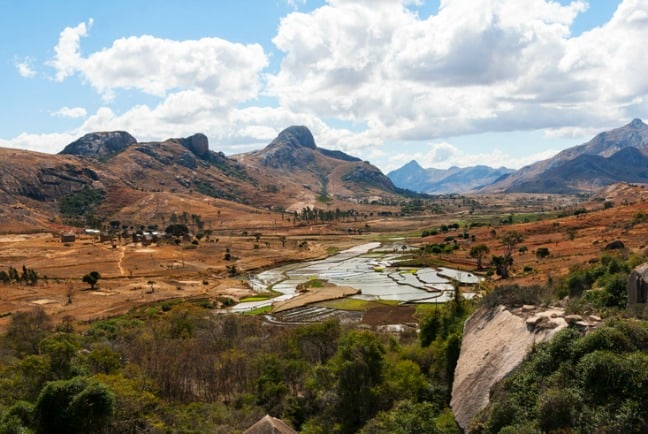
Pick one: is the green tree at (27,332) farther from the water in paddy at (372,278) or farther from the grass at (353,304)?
the grass at (353,304)

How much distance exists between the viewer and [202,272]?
11700cm

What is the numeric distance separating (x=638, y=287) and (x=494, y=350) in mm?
10864

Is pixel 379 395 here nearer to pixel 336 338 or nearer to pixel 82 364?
pixel 336 338

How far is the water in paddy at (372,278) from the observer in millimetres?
84562

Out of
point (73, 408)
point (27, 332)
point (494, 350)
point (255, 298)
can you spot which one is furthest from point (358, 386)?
point (255, 298)

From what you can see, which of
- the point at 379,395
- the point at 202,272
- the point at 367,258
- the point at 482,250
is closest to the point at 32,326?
the point at 379,395

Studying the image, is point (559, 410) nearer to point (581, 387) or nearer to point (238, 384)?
point (581, 387)

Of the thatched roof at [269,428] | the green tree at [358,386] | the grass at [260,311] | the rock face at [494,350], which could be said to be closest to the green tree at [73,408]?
the thatched roof at [269,428]

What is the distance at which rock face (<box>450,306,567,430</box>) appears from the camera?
19688 mm

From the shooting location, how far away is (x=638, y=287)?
26.6 metres

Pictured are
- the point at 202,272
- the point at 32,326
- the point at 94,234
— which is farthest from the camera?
the point at 94,234

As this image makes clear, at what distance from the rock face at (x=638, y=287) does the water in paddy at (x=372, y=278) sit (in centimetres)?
4238

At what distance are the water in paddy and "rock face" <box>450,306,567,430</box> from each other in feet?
152

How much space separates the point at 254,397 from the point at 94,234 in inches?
6755
